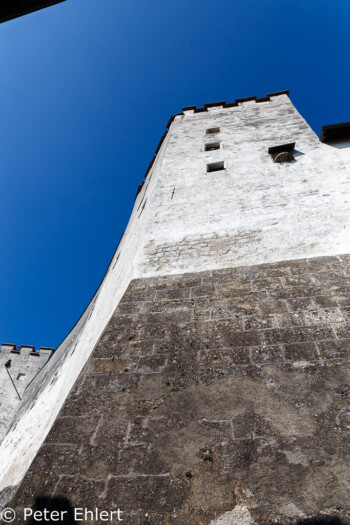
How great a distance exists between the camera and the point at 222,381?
273cm

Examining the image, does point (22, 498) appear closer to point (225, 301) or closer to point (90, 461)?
point (90, 461)

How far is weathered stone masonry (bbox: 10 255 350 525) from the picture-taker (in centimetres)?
199

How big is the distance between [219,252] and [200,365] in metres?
1.92

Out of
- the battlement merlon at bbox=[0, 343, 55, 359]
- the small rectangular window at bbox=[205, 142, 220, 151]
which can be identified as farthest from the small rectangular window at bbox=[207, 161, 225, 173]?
the battlement merlon at bbox=[0, 343, 55, 359]

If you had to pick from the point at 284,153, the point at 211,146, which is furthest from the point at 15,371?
the point at 284,153

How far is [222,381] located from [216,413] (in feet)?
0.96

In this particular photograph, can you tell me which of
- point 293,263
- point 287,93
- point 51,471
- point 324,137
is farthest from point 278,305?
point 287,93

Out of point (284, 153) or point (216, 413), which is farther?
point (284, 153)

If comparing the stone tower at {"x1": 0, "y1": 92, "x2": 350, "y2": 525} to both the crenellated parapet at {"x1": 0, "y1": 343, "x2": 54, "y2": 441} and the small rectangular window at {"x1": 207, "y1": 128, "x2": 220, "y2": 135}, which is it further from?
the crenellated parapet at {"x1": 0, "y1": 343, "x2": 54, "y2": 441}

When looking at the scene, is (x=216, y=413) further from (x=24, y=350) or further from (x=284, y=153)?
(x=24, y=350)

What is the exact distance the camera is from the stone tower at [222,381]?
2.02 meters

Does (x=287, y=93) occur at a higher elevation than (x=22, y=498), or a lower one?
higher

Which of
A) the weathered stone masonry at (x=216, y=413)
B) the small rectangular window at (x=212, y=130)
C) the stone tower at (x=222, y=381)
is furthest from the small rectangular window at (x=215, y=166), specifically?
the weathered stone masonry at (x=216, y=413)

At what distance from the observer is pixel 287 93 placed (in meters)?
10.6
